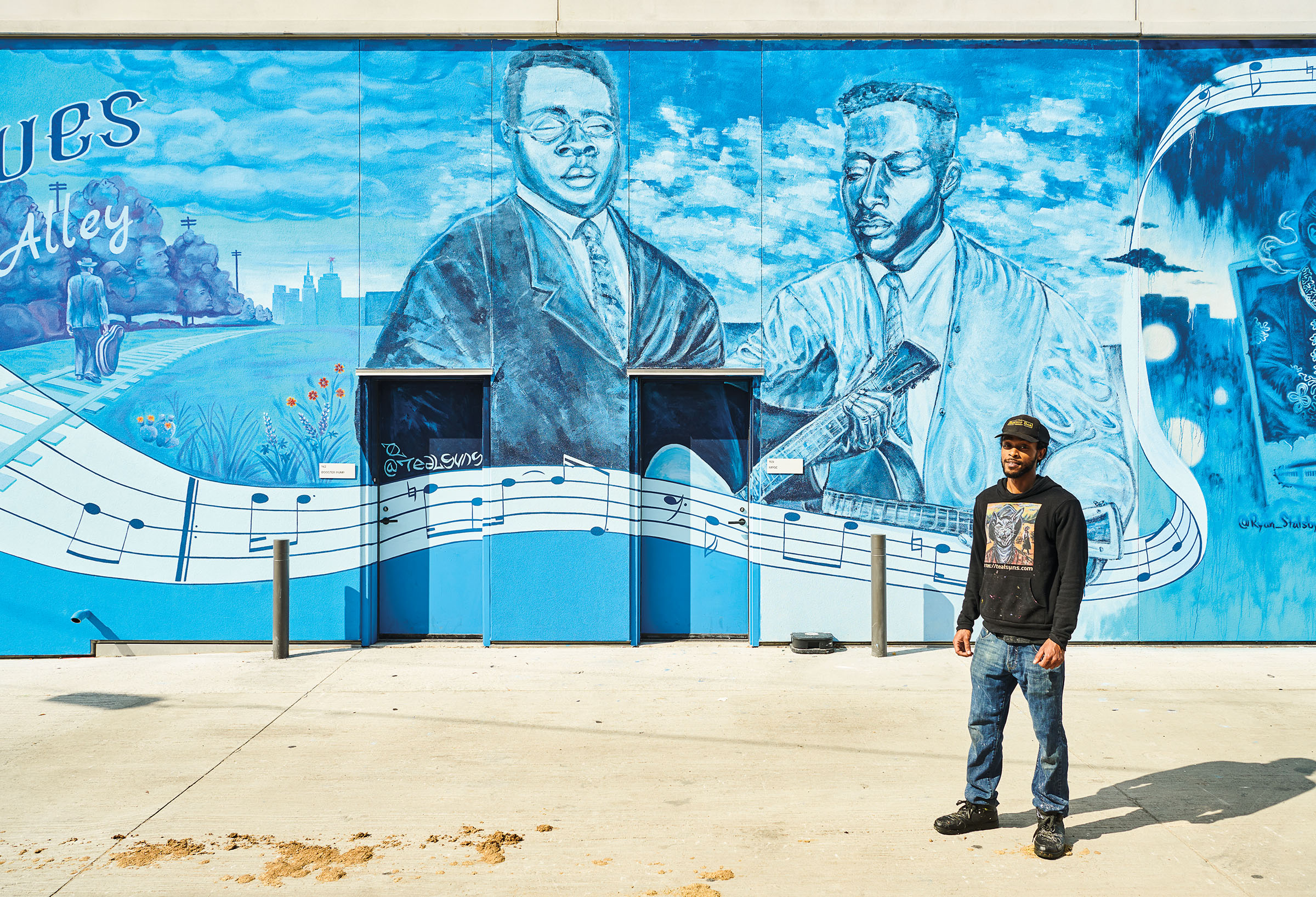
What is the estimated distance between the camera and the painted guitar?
28.7 feet

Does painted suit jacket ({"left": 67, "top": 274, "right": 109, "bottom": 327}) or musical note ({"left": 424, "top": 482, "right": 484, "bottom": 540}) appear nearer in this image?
painted suit jacket ({"left": 67, "top": 274, "right": 109, "bottom": 327})

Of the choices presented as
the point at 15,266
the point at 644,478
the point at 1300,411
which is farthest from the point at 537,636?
the point at 1300,411

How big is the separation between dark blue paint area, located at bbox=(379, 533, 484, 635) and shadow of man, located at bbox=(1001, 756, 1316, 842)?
562cm

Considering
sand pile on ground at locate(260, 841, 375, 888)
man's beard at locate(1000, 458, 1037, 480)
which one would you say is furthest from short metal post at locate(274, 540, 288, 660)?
man's beard at locate(1000, 458, 1037, 480)

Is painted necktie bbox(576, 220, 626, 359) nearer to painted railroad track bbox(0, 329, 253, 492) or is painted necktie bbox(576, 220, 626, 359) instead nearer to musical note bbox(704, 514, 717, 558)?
musical note bbox(704, 514, 717, 558)

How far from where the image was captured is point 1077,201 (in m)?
8.77

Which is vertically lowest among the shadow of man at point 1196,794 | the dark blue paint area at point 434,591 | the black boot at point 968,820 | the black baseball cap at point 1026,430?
the shadow of man at point 1196,794

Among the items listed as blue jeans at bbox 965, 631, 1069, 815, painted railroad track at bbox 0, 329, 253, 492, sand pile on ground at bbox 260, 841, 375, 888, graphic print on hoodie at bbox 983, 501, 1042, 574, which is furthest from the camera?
painted railroad track at bbox 0, 329, 253, 492

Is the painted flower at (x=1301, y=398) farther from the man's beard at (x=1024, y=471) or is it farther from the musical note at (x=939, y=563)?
the man's beard at (x=1024, y=471)

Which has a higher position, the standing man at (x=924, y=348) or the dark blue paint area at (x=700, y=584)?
the standing man at (x=924, y=348)

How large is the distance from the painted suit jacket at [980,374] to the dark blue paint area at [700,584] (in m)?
1.33

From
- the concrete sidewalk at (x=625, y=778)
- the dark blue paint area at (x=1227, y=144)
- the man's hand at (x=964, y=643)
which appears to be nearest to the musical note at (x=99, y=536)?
the concrete sidewalk at (x=625, y=778)

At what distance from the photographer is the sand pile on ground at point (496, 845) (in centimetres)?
432

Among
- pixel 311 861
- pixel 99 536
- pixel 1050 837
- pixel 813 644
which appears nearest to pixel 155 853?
pixel 311 861
